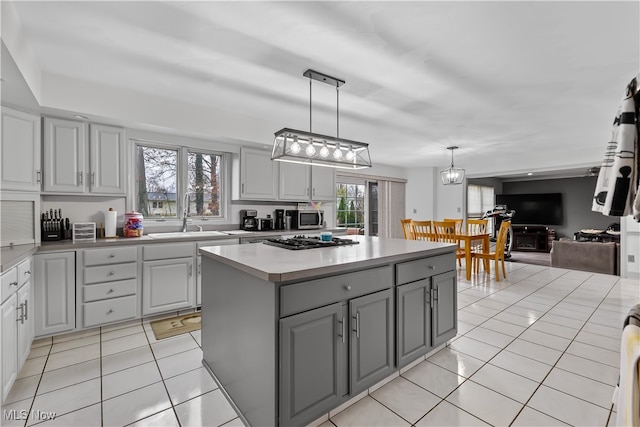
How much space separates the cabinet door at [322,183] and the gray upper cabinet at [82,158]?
2.58 meters

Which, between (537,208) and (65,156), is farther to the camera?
(537,208)

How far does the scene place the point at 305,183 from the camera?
475cm

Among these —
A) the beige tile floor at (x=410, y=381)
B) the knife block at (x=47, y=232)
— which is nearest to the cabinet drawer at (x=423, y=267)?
the beige tile floor at (x=410, y=381)

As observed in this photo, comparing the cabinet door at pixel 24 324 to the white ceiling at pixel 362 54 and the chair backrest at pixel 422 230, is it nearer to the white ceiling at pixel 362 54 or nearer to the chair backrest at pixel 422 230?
the white ceiling at pixel 362 54

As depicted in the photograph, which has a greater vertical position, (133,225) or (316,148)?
(316,148)

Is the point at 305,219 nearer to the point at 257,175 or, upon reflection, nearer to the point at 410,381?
the point at 257,175

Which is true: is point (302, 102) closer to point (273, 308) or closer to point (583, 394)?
point (273, 308)

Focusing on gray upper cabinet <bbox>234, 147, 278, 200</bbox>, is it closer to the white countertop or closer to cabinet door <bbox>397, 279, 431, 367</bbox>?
the white countertop

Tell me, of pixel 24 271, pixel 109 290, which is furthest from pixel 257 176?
pixel 24 271

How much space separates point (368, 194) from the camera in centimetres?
705

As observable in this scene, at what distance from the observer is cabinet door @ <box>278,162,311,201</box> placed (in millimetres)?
4500

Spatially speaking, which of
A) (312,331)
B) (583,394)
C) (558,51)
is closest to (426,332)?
(583,394)

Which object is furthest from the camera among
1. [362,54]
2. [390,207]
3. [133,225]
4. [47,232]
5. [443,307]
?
[390,207]

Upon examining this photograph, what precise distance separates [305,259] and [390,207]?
238 inches
